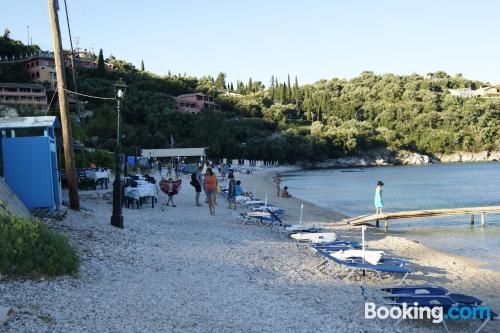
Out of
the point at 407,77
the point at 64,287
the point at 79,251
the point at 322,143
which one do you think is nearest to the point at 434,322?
the point at 64,287

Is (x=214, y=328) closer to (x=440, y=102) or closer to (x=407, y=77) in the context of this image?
(x=440, y=102)

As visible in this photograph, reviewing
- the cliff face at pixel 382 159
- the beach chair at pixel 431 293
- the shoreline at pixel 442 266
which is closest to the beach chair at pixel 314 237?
the shoreline at pixel 442 266

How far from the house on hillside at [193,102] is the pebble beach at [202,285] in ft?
295

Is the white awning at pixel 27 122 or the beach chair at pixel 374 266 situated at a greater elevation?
the white awning at pixel 27 122

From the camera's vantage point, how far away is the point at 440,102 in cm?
13100

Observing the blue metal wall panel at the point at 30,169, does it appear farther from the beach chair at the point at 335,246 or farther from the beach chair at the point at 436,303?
the beach chair at the point at 436,303

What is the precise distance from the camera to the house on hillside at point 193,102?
103637 millimetres

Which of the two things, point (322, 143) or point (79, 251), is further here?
point (322, 143)

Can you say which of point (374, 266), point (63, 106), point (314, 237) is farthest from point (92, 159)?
point (374, 266)

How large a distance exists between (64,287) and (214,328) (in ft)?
7.75

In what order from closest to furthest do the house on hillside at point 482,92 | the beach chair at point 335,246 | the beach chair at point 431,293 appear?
1. the beach chair at point 431,293
2. the beach chair at point 335,246
3. the house on hillside at point 482,92

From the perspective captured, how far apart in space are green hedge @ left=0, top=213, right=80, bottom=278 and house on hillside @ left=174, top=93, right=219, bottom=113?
9399 cm

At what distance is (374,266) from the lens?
9711mm

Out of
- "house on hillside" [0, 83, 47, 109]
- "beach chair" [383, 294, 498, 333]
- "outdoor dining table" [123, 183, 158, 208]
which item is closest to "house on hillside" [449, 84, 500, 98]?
"house on hillside" [0, 83, 47, 109]
